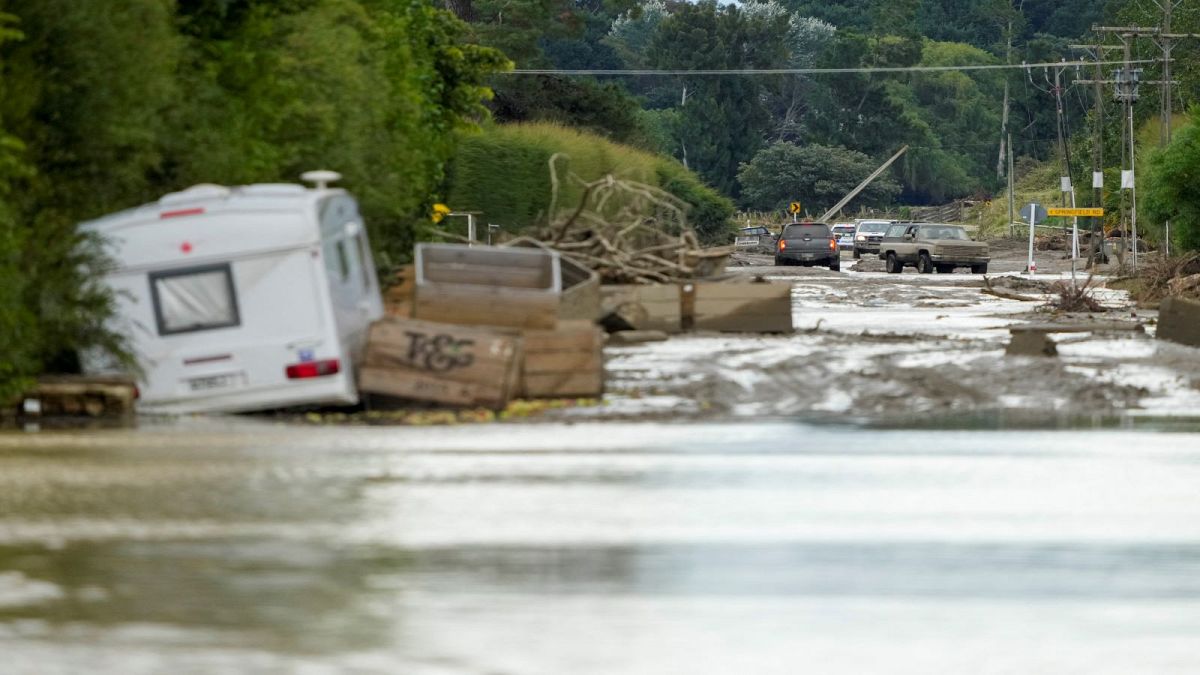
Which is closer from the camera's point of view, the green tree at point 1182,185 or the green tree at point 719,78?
the green tree at point 1182,185

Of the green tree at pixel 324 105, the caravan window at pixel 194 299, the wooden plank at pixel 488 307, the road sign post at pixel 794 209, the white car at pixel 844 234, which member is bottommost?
the white car at pixel 844 234

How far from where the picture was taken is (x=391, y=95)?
38844mm

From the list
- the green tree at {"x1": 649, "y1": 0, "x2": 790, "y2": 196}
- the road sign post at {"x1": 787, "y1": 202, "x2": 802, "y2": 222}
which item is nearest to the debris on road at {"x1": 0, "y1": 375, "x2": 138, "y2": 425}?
the road sign post at {"x1": 787, "y1": 202, "x2": 802, "y2": 222}

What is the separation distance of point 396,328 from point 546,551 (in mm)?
9443

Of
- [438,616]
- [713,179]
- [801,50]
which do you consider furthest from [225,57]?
[801,50]

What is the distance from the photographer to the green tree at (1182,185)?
53.3 metres

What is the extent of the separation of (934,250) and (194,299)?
5505cm

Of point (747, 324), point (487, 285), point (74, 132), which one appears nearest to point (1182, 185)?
point (747, 324)

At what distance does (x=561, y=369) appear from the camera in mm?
22219

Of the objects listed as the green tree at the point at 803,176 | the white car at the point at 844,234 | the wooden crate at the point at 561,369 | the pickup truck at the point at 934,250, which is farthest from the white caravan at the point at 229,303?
the green tree at the point at 803,176

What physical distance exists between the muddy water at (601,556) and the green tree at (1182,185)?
36156 mm

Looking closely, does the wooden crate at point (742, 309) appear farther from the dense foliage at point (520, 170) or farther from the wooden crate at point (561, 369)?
the dense foliage at point (520, 170)

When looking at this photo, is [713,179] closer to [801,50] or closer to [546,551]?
[801,50]

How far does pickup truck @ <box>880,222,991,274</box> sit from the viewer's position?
73.8 metres
